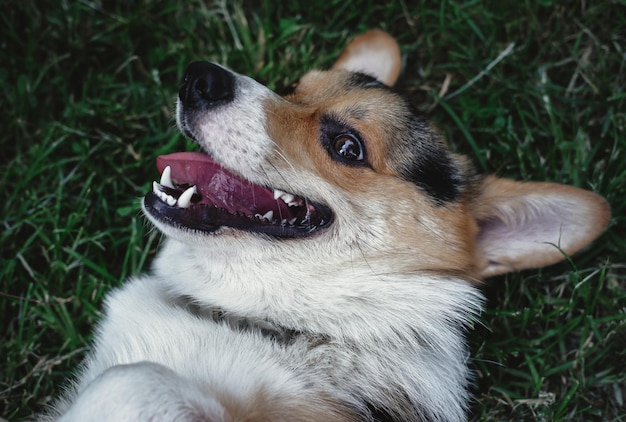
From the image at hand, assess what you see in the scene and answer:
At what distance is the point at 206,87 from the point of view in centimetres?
348

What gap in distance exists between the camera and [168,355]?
10.8ft

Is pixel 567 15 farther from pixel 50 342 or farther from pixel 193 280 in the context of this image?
pixel 50 342

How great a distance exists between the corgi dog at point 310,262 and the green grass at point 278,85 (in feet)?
2.83

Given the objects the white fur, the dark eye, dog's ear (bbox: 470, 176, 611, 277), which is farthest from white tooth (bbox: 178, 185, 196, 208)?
dog's ear (bbox: 470, 176, 611, 277)

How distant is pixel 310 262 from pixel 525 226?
1409mm

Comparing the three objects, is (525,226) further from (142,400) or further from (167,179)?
(142,400)

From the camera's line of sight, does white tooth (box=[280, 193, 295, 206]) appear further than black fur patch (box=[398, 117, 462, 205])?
No

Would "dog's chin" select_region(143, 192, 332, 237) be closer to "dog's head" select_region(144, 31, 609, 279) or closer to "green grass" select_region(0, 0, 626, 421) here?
"dog's head" select_region(144, 31, 609, 279)

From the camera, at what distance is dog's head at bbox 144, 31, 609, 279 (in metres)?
3.45

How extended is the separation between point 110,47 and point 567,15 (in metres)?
3.83

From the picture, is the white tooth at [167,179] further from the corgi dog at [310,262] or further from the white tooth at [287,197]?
the white tooth at [287,197]

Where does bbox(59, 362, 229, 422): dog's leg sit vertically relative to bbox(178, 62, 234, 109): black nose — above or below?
below

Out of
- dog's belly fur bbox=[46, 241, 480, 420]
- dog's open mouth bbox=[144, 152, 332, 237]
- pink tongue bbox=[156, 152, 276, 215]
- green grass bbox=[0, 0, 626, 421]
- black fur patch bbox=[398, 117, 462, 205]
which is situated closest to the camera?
dog's belly fur bbox=[46, 241, 480, 420]

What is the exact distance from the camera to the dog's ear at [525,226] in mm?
3883
